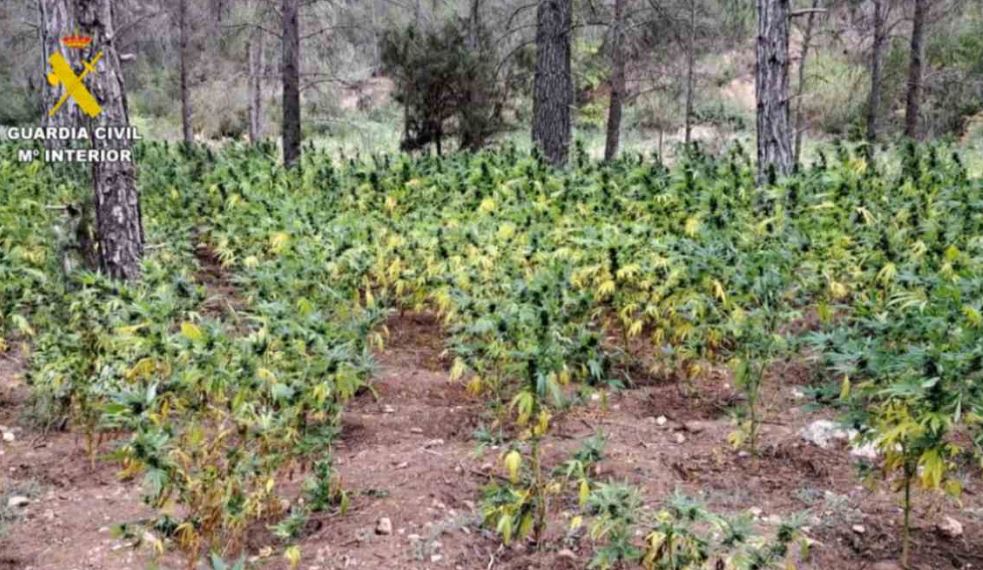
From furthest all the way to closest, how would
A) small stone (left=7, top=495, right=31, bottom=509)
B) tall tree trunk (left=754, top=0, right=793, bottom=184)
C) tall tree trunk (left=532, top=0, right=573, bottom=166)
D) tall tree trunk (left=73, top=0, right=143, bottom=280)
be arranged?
tall tree trunk (left=532, top=0, right=573, bottom=166)
tall tree trunk (left=754, top=0, right=793, bottom=184)
tall tree trunk (left=73, top=0, right=143, bottom=280)
small stone (left=7, top=495, right=31, bottom=509)

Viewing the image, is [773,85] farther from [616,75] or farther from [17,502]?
[17,502]

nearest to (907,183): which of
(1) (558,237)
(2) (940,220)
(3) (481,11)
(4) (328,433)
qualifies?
(2) (940,220)

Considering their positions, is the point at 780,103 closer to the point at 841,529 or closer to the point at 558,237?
the point at 558,237

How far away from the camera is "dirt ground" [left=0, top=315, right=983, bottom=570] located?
3014 millimetres

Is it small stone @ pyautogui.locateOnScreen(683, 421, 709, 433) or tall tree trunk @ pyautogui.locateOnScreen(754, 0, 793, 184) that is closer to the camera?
small stone @ pyautogui.locateOnScreen(683, 421, 709, 433)

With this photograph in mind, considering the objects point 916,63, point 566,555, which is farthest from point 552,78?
point 566,555

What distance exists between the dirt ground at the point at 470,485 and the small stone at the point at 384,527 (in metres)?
0.02

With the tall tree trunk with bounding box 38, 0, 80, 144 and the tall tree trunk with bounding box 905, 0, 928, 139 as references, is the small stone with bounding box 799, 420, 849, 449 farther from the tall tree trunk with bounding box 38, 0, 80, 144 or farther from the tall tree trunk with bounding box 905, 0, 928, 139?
the tall tree trunk with bounding box 905, 0, 928, 139

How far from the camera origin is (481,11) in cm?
1559

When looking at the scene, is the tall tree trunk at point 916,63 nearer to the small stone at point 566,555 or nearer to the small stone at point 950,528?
the small stone at point 950,528

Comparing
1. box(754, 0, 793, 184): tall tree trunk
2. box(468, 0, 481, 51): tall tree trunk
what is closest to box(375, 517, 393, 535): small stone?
box(754, 0, 793, 184): tall tree trunk

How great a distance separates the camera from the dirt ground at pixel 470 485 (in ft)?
9.89

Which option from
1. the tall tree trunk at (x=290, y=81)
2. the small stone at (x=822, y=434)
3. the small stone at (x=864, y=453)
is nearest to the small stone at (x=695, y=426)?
the small stone at (x=822, y=434)

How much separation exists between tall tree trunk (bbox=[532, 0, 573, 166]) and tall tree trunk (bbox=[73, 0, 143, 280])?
5.75 meters
